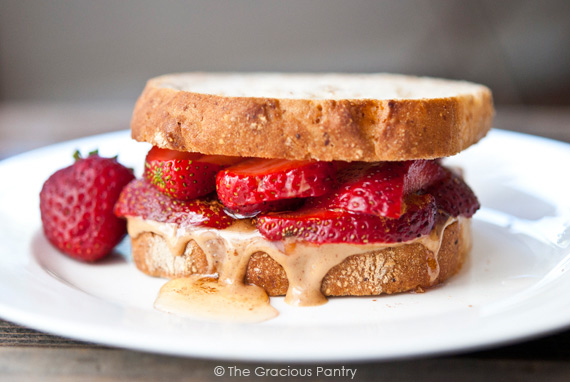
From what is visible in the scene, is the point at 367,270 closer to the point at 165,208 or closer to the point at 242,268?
the point at 242,268

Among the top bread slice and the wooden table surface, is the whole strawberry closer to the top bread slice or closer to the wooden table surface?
the top bread slice

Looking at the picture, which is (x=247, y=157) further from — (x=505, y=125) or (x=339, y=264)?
(x=505, y=125)

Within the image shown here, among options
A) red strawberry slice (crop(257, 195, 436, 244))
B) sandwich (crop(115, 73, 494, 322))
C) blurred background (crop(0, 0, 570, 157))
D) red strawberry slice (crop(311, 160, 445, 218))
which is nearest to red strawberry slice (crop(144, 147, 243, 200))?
sandwich (crop(115, 73, 494, 322))

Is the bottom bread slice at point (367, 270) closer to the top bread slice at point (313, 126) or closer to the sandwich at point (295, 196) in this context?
the sandwich at point (295, 196)

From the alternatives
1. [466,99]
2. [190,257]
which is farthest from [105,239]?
[466,99]

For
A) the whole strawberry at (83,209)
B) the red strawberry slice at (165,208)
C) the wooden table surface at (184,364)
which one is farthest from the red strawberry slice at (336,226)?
the whole strawberry at (83,209)
